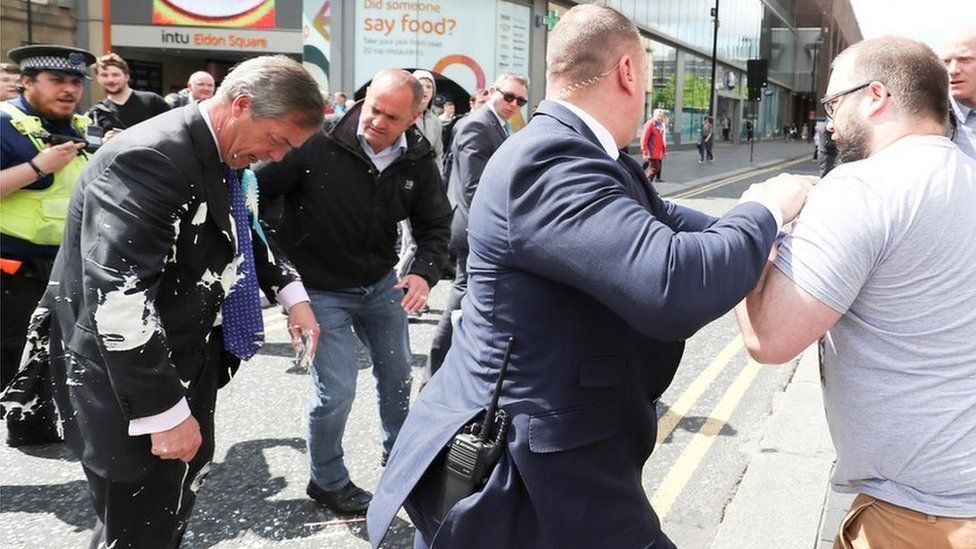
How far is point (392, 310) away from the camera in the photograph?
376cm

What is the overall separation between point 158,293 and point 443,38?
20.2m

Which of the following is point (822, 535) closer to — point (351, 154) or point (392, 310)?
point (392, 310)

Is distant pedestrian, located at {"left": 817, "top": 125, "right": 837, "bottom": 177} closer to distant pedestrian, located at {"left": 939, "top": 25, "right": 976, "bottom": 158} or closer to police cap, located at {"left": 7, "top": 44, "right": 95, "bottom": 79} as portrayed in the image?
distant pedestrian, located at {"left": 939, "top": 25, "right": 976, "bottom": 158}

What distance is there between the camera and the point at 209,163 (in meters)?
2.22

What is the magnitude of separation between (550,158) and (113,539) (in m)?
1.68

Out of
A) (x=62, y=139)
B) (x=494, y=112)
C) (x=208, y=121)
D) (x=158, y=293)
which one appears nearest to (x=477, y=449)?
(x=158, y=293)

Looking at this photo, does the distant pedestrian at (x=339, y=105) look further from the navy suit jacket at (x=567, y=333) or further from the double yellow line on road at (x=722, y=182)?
the navy suit jacket at (x=567, y=333)

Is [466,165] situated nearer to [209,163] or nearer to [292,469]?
[292,469]

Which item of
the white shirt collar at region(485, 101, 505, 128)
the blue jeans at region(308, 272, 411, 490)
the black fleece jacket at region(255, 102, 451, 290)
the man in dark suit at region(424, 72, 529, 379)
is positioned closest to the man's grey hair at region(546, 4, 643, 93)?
the black fleece jacket at region(255, 102, 451, 290)

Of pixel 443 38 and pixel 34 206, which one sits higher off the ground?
pixel 443 38

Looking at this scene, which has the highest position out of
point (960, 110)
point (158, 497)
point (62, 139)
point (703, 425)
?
point (960, 110)

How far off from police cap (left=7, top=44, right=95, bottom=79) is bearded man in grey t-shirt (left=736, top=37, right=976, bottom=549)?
371 centimetres

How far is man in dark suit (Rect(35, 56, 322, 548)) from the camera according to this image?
80.3 inches

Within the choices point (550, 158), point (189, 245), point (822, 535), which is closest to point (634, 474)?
point (550, 158)
